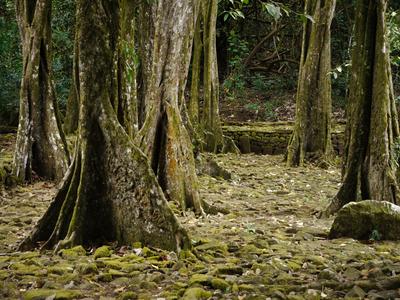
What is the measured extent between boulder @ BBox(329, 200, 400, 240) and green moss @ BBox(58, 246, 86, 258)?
2.88m

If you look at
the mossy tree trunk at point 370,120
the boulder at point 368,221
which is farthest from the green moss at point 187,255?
the mossy tree trunk at point 370,120

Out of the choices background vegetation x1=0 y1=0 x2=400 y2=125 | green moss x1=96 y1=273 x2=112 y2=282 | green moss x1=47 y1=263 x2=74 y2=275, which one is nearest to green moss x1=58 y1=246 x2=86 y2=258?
green moss x1=47 y1=263 x2=74 y2=275

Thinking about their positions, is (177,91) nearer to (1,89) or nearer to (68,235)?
(68,235)

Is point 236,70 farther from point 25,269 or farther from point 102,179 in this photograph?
point 25,269

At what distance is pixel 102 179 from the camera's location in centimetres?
540

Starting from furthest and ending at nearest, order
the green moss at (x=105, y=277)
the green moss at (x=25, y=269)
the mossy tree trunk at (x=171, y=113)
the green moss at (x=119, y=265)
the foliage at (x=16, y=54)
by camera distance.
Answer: the foliage at (x=16, y=54)
the mossy tree trunk at (x=171, y=113)
the green moss at (x=119, y=265)
the green moss at (x=25, y=269)
the green moss at (x=105, y=277)

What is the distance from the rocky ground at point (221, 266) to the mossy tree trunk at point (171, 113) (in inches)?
24.9

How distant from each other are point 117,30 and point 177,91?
263cm

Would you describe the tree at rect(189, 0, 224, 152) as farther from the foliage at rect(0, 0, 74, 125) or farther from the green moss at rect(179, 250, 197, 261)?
the green moss at rect(179, 250, 197, 261)

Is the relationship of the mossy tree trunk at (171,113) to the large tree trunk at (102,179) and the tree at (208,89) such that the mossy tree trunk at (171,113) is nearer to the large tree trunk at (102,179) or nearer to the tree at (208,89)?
the large tree trunk at (102,179)

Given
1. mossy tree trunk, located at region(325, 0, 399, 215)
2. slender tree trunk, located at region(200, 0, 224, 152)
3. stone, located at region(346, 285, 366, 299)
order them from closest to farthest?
stone, located at region(346, 285, 366, 299) → mossy tree trunk, located at region(325, 0, 399, 215) → slender tree trunk, located at region(200, 0, 224, 152)

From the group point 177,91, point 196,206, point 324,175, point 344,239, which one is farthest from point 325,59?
point 344,239

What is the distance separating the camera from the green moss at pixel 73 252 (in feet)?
16.1

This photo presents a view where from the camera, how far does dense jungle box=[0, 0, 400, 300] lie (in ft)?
14.1
